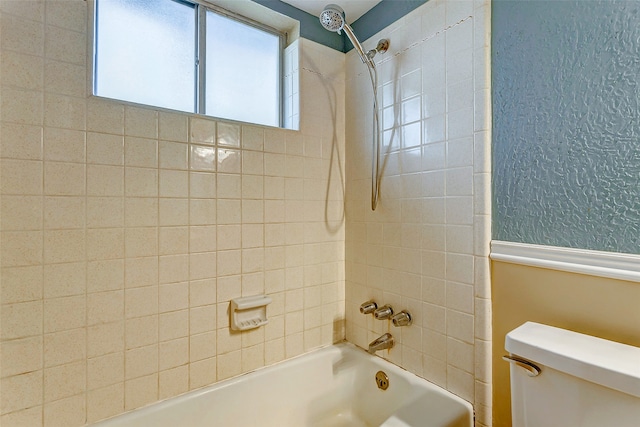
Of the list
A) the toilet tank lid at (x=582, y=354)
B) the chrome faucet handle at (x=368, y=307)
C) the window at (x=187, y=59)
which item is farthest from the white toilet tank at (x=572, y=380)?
the window at (x=187, y=59)

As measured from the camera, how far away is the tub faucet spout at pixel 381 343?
1415 millimetres

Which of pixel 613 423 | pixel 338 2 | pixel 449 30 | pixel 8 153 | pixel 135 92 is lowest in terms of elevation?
pixel 613 423

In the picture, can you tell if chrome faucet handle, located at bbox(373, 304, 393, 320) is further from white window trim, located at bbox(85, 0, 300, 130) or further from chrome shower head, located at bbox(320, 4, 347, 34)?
chrome shower head, located at bbox(320, 4, 347, 34)

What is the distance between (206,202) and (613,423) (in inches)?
56.1

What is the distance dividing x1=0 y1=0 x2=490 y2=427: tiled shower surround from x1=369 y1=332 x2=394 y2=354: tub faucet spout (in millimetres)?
71

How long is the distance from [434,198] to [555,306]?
55cm

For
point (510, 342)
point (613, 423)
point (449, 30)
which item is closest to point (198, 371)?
point (510, 342)

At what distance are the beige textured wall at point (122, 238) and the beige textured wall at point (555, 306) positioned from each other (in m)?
0.88

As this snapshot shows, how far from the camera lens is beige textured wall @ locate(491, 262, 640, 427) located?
82cm

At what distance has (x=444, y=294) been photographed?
1229mm

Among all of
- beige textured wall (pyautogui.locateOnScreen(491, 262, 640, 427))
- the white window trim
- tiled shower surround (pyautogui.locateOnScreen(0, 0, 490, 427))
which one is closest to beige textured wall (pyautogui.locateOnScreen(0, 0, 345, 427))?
tiled shower surround (pyautogui.locateOnScreen(0, 0, 490, 427))

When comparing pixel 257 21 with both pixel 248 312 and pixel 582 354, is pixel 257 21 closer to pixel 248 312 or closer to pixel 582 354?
pixel 248 312

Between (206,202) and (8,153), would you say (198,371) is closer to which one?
(206,202)

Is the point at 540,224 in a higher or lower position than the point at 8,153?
lower
